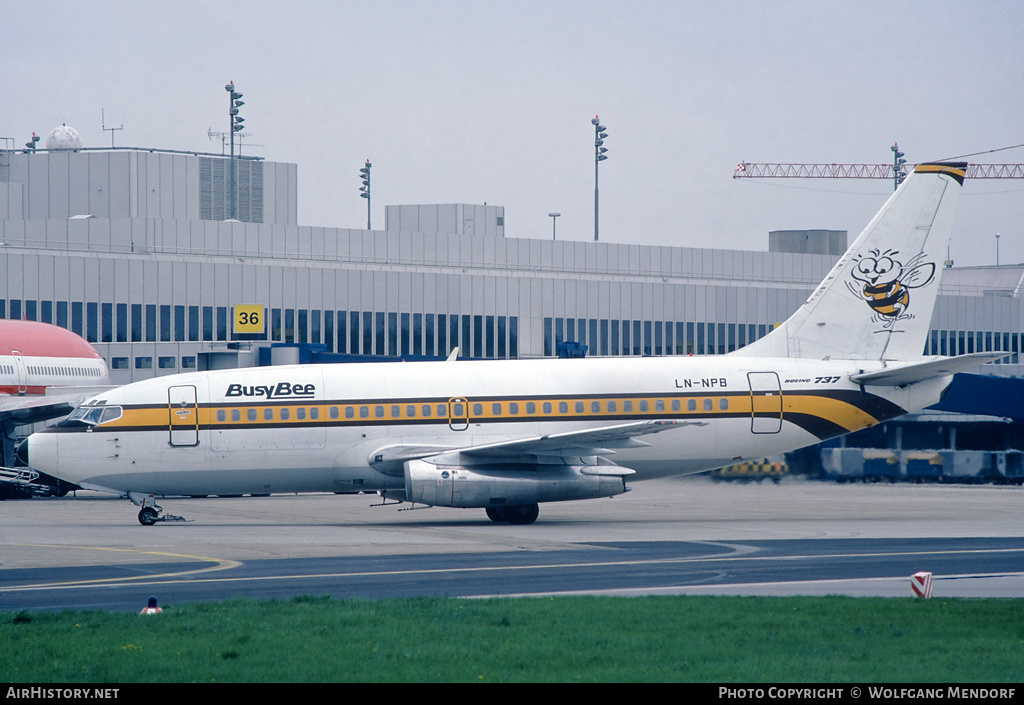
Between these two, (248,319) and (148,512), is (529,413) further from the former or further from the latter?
(248,319)

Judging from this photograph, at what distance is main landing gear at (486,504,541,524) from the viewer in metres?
34.6

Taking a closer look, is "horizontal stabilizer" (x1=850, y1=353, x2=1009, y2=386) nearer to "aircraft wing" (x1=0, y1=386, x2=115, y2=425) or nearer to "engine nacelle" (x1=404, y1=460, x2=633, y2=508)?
"engine nacelle" (x1=404, y1=460, x2=633, y2=508)

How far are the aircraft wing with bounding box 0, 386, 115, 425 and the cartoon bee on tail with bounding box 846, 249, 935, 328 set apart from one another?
26.8 m

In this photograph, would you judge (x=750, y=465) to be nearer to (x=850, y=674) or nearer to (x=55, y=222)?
(x=850, y=674)

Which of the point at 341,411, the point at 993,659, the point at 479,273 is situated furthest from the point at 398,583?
the point at 479,273

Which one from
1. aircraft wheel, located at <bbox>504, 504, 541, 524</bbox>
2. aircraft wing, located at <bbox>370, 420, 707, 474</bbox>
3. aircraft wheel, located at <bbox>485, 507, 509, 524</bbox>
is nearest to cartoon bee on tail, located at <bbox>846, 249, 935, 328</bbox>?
aircraft wing, located at <bbox>370, 420, 707, 474</bbox>

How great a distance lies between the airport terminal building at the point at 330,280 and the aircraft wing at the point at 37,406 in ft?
24.2

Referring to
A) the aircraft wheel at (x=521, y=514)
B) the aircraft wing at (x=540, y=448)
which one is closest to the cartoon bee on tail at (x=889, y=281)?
the aircraft wing at (x=540, y=448)

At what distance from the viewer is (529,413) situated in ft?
114

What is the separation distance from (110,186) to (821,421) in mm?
62701

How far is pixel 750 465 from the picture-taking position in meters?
42.8

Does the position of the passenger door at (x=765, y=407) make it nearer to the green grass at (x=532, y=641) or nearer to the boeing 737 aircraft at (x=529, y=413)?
the boeing 737 aircraft at (x=529, y=413)

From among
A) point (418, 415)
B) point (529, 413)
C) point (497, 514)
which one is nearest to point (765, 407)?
point (529, 413)

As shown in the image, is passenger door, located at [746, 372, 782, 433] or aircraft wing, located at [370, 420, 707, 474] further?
passenger door, located at [746, 372, 782, 433]
